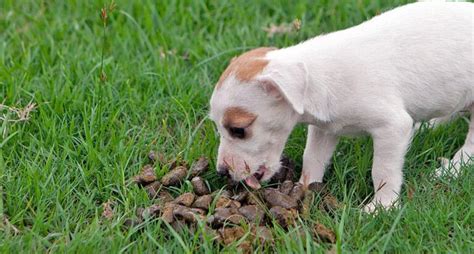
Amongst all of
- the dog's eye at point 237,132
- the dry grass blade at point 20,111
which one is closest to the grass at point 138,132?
the dry grass blade at point 20,111

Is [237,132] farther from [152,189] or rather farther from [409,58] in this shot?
[409,58]

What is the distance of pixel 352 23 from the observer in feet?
23.6

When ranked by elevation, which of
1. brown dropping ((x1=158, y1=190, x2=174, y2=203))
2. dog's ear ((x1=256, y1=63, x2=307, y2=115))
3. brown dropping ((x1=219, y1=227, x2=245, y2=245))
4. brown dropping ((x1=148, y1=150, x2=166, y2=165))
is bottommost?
brown dropping ((x1=158, y1=190, x2=174, y2=203))

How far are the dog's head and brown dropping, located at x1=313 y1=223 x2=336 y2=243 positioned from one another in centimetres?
52

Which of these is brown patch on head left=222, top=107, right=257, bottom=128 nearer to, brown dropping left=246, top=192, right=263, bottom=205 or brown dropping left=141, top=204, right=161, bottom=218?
brown dropping left=246, top=192, right=263, bottom=205

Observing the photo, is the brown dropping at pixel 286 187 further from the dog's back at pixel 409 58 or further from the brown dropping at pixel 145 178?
the brown dropping at pixel 145 178

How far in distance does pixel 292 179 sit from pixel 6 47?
8.84 feet

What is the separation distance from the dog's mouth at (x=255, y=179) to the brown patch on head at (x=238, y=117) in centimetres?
36

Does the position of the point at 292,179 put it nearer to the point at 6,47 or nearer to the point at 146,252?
the point at 146,252

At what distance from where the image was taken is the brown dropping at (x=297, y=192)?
5.11 metres

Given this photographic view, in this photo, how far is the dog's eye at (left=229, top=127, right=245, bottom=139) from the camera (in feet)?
16.1

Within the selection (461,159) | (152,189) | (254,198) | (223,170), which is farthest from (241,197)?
(461,159)

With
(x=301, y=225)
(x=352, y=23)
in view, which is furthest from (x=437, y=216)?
(x=352, y=23)

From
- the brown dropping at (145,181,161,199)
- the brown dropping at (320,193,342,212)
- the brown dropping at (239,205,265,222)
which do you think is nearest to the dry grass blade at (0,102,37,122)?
the brown dropping at (145,181,161,199)
